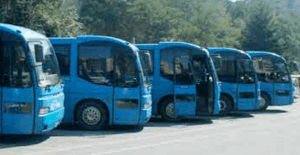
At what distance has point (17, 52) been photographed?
11.2 m

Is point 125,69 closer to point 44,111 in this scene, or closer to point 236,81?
point 44,111

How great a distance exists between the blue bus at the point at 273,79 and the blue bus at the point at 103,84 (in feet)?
28.4

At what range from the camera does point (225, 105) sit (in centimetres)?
1911

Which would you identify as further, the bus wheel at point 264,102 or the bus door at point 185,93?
the bus wheel at point 264,102

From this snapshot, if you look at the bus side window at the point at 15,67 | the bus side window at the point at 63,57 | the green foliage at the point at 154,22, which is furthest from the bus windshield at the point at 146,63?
the green foliage at the point at 154,22

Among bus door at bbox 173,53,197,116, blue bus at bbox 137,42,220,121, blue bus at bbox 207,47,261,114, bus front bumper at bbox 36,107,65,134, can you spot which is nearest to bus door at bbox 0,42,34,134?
bus front bumper at bbox 36,107,65,134

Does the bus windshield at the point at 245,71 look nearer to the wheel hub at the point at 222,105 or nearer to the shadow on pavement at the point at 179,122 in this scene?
the wheel hub at the point at 222,105

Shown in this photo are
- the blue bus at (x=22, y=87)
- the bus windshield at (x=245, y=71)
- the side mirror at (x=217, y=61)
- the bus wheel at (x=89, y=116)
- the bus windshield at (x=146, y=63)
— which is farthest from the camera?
the bus windshield at (x=245, y=71)

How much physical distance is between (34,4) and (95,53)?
40.8ft

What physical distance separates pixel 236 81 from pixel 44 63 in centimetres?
963

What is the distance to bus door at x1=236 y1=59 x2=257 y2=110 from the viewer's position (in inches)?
758

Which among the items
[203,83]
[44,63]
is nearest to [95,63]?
[44,63]

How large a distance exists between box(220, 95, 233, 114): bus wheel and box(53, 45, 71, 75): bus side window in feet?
23.7

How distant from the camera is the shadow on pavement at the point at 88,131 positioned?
1316 cm
